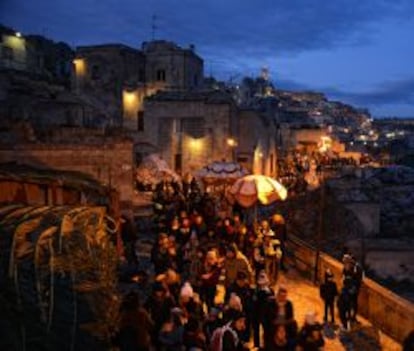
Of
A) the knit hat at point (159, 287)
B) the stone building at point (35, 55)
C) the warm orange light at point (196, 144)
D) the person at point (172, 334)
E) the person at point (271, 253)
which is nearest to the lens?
the person at point (172, 334)

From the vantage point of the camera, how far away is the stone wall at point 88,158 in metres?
17.2

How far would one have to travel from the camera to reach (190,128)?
36875 millimetres

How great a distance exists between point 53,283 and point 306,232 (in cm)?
2143

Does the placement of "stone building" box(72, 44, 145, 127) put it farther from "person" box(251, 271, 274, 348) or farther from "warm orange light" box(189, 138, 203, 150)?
"person" box(251, 271, 274, 348)

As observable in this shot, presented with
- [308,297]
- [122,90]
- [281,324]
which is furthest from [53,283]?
[122,90]

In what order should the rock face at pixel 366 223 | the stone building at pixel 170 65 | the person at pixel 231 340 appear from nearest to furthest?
the person at pixel 231 340, the rock face at pixel 366 223, the stone building at pixel 170 65

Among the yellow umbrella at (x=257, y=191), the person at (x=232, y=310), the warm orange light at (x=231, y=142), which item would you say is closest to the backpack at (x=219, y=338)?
the person at (x=232, y=310)

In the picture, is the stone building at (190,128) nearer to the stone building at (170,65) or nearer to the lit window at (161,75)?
the stone building at (170,65)

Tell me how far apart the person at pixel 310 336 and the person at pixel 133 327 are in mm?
2494

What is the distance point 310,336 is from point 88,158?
11.1 meters

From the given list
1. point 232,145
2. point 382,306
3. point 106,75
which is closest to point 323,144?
point 106,75

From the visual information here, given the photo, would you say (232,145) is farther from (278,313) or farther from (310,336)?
(310,336)

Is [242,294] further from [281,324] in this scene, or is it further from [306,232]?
[306,232]

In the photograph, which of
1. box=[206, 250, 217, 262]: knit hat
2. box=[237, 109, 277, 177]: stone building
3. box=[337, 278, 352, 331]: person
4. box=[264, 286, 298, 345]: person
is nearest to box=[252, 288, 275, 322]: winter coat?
box=[264, 286, 298, 345]: person
